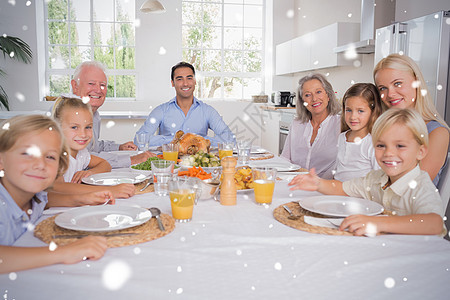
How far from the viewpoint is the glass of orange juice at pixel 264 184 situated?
1.24 m

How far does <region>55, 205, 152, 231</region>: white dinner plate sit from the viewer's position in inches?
36.9

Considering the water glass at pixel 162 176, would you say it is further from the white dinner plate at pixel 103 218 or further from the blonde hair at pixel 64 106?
the blonde hair at pixel 64 106

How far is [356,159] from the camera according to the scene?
6.21ft

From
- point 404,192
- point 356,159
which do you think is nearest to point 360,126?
point 356,159

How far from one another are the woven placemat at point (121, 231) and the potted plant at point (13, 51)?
218 inches

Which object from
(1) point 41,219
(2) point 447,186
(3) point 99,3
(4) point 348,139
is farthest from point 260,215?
(3) point 99,3

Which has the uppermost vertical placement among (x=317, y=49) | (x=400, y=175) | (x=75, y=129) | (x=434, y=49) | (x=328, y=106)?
(x=317, y=49)

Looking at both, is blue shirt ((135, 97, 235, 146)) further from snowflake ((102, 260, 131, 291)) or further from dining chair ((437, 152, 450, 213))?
snowflake ((102, 260, 131, 291))

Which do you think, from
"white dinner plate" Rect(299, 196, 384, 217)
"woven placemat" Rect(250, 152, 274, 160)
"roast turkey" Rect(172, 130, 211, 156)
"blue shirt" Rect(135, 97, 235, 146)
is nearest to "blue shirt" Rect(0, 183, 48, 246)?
"white dinner plate" Rect(299, 196, 384, 217)

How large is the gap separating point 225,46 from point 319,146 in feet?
16.2

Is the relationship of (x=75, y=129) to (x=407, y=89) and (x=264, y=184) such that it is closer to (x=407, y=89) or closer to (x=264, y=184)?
(x=264, y=184)

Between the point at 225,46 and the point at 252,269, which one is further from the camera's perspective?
the point at 225,46

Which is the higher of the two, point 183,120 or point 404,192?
point 183,120

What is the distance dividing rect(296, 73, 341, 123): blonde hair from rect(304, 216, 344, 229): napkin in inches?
64.3
